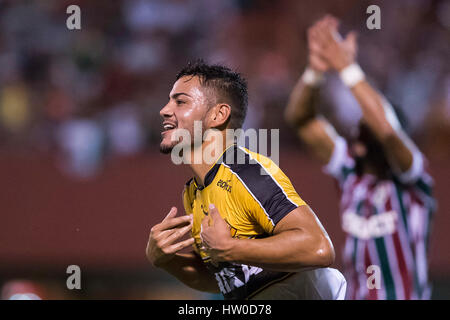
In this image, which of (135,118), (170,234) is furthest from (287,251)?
(135,118)

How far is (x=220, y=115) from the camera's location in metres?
3.13

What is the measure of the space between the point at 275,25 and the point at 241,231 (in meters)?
6.24

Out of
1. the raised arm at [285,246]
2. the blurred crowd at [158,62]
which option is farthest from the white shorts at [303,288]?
the blurred crowd at [158,62]

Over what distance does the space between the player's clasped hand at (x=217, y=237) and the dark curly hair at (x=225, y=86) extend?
2.10 ft

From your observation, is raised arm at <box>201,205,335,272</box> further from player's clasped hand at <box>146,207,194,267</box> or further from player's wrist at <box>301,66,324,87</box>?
player's wrist at <box>301,66,324,87</box>

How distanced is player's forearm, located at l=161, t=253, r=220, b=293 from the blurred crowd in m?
3.83

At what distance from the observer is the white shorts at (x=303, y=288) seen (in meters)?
2.98

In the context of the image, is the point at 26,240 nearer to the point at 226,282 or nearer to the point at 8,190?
the point at 8,190

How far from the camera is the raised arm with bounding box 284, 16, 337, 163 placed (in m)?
4.39

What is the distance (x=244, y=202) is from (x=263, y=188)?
0.12m

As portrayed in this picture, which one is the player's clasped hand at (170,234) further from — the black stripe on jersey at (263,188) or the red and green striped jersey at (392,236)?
the red and green striped jersey at (392,236)

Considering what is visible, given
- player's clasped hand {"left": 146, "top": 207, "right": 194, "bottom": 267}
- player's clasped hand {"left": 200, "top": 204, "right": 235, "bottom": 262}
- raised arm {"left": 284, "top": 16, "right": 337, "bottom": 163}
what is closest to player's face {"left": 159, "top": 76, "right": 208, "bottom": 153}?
player's clasped hand {"left": 146, "top": 207, "right": 194, "bottom": 267}

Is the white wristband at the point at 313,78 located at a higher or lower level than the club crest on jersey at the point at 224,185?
higher

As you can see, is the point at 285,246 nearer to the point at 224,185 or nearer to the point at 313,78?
the point at 224,185
